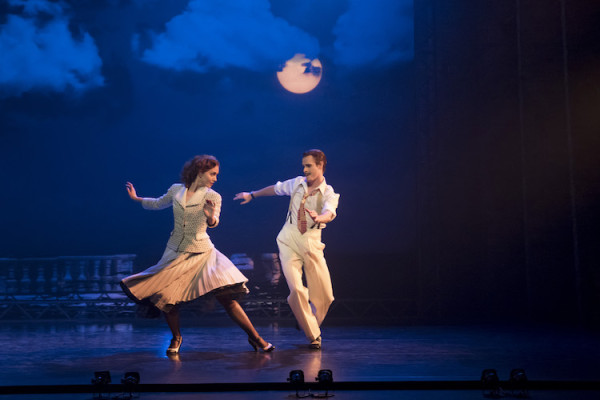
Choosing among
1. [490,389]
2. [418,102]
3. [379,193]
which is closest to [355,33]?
[418,102]

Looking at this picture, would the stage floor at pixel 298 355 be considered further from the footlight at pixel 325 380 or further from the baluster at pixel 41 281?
the baluster at pixel 41 281

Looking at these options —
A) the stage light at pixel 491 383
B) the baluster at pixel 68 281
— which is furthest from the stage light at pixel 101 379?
the baluster at pixel 68 281

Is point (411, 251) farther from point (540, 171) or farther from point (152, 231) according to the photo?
point (152, 231)

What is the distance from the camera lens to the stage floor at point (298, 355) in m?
3.14

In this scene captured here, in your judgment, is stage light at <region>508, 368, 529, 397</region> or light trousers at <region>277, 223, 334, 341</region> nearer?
stage light at <region>508, 368, 529, 397</region>

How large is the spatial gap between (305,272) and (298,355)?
0.80m

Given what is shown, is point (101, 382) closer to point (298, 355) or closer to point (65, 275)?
point (298, 355)

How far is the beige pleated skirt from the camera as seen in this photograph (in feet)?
13.4

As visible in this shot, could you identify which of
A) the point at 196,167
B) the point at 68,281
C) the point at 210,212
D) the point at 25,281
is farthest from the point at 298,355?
the point at 25,281

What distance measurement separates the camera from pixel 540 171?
702 cm

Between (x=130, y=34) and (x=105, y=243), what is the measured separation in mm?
2873

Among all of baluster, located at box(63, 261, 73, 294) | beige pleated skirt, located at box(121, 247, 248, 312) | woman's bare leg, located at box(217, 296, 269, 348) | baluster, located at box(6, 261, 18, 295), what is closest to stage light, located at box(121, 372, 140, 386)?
beige pleated skirt, located at box(121, 247, 248, 312)

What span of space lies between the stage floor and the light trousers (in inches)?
12.3

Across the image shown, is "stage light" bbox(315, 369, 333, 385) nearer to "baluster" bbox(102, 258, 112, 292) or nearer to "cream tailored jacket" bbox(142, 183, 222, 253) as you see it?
"cream tailored jacket" bbox(142, 183, 222, 253)
